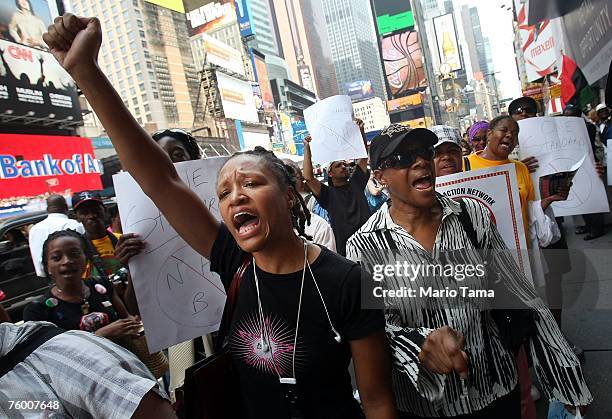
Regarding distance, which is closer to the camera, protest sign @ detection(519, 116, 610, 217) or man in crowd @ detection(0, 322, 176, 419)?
man in crowd @ detection(0, 322, 176, 419)

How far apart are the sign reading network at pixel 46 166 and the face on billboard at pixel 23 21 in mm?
6056

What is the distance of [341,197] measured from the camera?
451 centimetres

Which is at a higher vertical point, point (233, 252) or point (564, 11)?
point (564, 11)

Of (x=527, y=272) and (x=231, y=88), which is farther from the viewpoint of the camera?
(x=231, y=88)

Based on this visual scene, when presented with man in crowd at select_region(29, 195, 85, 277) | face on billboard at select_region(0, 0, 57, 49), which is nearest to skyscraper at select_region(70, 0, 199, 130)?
face on billboard at select_region(0, 0, 57, 49)

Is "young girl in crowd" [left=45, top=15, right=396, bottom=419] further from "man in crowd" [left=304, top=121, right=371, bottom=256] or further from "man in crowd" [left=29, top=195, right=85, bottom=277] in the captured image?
"man in crowd" [left=29, top=195, right=85, bottom=277]

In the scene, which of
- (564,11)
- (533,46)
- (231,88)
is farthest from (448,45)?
(564,11)

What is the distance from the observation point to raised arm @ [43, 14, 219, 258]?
1.54m

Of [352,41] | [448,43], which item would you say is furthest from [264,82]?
[448,43]

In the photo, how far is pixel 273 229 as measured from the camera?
1.49 metres

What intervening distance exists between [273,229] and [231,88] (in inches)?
2597

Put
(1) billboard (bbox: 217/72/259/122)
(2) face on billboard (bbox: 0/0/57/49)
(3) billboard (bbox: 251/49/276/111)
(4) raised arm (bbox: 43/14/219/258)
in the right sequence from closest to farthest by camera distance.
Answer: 1. (4) raised arm (bbox: 43/14/219/258)
2. (2) face on billboard (bbox: 0/0/57/49)
3. (1) billboard (bbox: 217/72/259/122)
4. (3) billboard (bbox: 251/49/276/111)

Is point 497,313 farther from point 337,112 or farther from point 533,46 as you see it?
point 533,46

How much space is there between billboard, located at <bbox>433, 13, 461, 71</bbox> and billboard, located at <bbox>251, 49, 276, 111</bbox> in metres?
44.4
